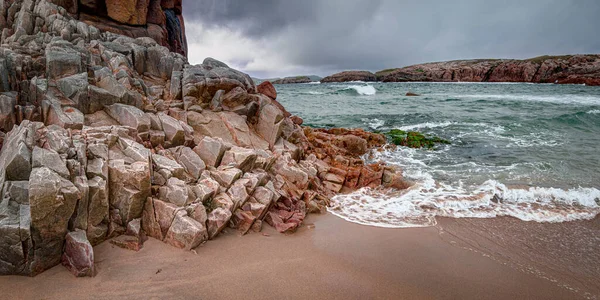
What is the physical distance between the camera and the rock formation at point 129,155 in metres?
5.78

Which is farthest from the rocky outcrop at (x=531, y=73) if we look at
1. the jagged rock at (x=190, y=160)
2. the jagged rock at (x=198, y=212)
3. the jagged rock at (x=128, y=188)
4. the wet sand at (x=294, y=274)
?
the jagged rock at (x=128, y=188)

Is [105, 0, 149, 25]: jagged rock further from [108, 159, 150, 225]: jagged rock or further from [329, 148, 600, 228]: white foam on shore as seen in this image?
[329, 148, 600, 228]: white foam on shore

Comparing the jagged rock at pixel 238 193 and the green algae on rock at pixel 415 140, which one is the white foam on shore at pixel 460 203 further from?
the green algae on rock at pixel 415 140

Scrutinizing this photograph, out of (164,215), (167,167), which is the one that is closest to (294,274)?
(164,215)

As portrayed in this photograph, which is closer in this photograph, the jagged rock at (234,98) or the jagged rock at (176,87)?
the jagged rock at (176,87)

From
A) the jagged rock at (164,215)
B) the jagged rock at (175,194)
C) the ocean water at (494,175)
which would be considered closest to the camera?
the jagged rock at (164,215)

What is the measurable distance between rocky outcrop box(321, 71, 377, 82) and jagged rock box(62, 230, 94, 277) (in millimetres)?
163627

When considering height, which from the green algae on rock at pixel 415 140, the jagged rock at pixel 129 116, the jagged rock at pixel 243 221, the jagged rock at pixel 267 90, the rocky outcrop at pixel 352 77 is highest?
the rocky outcrop at pixel 352 77

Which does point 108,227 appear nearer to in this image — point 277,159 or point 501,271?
point 277,159

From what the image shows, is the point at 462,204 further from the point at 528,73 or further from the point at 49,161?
the point at 528,73

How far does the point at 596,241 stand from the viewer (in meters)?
8.39

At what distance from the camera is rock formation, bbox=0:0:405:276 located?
5781mm

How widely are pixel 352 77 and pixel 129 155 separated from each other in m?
163

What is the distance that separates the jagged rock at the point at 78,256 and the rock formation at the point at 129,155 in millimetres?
22
